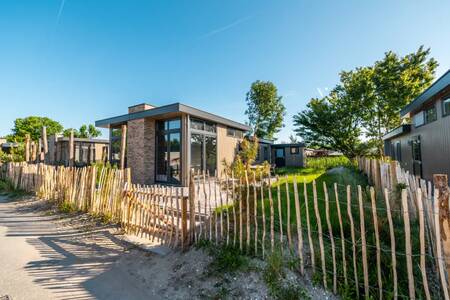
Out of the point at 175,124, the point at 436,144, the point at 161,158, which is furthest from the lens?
the point at 161,158

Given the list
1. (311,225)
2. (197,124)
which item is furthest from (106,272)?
(197,124)

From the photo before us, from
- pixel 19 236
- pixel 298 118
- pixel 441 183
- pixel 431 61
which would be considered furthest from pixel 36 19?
pixel 431 61

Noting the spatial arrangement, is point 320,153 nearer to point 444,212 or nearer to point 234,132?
point 234,132

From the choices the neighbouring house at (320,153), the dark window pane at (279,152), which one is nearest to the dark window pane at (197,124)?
the dark window pane at (279,152)

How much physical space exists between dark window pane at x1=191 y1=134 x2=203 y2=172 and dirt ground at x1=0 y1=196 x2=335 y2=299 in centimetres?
653

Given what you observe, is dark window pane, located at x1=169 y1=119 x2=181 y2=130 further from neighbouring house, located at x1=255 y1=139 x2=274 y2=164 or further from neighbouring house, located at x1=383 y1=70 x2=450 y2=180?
→ neighbouring house, located at x1=255 y1=139 x2=274 y2=164

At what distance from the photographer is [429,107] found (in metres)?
9.34

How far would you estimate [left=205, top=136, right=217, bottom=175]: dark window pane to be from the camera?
12.3 metres

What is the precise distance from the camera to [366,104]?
1834cm

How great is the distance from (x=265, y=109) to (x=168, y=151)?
866 inches

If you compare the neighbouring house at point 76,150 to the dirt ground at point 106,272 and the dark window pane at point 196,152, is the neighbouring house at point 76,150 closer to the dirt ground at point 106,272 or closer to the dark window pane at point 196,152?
the dark window pane at point 196,152

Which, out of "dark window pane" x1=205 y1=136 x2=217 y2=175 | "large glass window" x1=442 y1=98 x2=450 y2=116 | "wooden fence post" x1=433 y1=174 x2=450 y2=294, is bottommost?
"wooden fence post" x1=433 y1=174 x2=450 y2=294

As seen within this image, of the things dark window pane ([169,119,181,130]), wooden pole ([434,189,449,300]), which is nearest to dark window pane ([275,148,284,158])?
dark window pane ([169,119,181,130])

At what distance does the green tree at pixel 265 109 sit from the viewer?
→ 30.2 m
